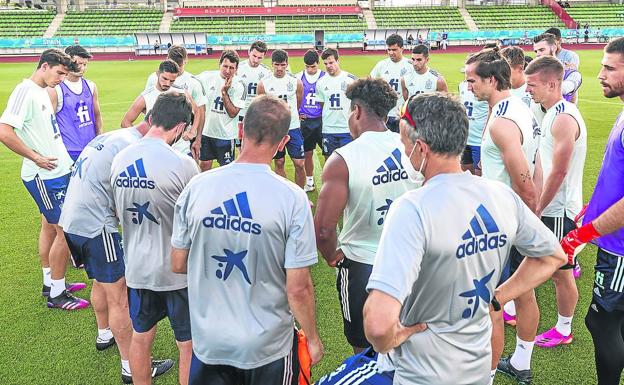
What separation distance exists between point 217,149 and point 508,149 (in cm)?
558

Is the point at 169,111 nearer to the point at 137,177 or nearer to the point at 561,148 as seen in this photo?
the point at 137,177

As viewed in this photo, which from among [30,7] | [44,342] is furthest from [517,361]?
[30,7]

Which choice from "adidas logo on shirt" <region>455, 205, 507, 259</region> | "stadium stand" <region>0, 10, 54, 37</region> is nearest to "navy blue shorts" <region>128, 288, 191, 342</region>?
"adidas logo on shirt" <region>455, 205, 507, 259</region>

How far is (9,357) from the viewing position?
167 inches

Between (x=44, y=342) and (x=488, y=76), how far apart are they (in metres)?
4.60

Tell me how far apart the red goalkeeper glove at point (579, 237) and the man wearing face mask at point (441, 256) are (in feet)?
2.62

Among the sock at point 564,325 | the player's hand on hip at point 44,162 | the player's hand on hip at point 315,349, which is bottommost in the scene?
the sock at point 564,325

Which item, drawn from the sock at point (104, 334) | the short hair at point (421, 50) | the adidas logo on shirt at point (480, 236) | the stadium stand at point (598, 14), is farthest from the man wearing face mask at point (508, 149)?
the stadium stand at point (598, 14)

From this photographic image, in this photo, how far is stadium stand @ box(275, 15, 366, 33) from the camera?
157ft

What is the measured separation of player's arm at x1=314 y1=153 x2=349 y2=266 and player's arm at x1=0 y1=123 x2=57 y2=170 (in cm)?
326

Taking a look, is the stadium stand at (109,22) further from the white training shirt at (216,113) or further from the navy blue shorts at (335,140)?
the navy blue shorts at (335,140)

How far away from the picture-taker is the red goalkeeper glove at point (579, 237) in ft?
9.33

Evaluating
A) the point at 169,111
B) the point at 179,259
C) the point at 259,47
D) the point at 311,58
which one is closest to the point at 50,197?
the point at 169,111

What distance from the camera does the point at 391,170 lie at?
3133mm
